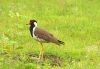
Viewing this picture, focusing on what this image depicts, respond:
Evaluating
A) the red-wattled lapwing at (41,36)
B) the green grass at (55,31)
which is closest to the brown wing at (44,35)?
the red-wattled lapwing at (41,36)

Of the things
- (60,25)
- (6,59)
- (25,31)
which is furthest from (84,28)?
(6,59)

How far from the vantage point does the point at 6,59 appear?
44.1ft

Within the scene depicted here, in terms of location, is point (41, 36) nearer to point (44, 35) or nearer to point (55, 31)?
point (44, 35)

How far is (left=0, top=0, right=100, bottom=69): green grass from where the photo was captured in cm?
1357

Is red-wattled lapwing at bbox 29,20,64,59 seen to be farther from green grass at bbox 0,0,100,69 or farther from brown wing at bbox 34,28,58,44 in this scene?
green grass at bbox 0,0,100,69

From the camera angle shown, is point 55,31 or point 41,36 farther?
point 55,31

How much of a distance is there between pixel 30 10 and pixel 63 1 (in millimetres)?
2980

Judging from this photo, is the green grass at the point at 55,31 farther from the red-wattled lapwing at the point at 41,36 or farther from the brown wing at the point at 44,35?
the brown wing at the point at 44,35

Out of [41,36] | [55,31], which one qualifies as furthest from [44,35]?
[55,31]

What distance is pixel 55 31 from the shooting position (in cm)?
1950

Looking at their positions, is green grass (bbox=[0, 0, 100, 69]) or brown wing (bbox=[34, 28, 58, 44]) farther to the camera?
brown wing (bbox=[34, 28, 58, 44])

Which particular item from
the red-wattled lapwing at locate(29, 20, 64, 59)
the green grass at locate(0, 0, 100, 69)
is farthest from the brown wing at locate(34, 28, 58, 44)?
the green grass at locate(0, 0, 100, 69)

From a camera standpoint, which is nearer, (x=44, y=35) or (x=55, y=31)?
(x=44, y=35)

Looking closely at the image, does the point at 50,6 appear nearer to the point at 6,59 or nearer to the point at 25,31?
the point at 25,31
